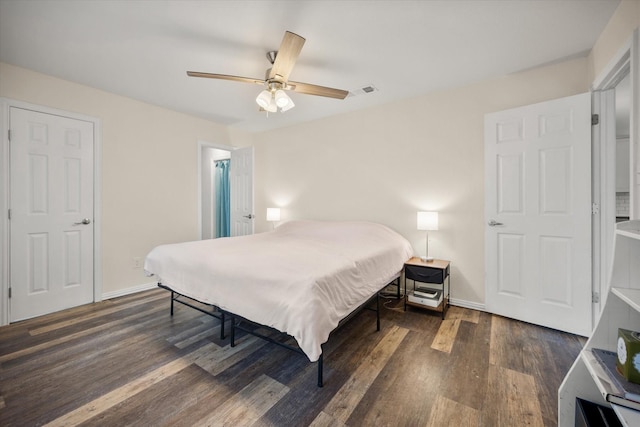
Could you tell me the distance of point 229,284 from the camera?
1.88 m

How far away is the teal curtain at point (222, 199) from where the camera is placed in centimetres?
593

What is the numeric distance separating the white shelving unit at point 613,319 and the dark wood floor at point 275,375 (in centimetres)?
35

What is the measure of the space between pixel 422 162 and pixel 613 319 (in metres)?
2.32

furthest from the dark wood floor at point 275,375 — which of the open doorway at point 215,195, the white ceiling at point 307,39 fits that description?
the open doorway at point 215,195

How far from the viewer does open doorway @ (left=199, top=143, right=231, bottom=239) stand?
594cm

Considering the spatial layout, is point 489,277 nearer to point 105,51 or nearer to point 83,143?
point 105,51

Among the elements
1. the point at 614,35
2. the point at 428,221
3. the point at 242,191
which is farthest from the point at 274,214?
the point at 614,35

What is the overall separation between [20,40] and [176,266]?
2.31 metres

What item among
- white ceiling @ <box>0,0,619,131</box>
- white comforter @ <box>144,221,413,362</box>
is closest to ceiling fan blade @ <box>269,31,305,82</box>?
white ceiling @ <box>0,0,619,131</box>

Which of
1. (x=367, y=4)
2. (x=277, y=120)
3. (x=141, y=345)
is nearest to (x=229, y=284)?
(x=141, y=345)

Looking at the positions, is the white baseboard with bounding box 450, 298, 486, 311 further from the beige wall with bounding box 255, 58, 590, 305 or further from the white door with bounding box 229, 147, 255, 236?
the white door with bounding box 229, 147, 255, 236

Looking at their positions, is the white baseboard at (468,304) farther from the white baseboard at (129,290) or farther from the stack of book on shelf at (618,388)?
the white baseboard at (129,290)

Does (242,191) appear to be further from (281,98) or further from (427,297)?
(427,297)

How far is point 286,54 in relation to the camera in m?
1.89
